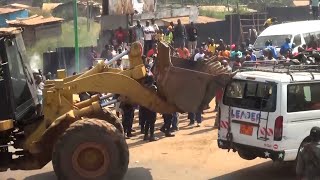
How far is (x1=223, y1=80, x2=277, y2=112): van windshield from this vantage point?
9180 mm

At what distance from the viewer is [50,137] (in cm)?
918

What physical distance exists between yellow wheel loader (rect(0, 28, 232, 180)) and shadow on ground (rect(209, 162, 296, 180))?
171cm

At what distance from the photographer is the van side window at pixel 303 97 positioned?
9148 millimetres

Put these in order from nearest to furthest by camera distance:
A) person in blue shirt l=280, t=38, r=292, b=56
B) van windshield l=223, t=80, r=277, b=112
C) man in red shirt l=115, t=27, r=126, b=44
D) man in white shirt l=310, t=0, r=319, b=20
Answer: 1. van windshield l=223, t=80, r=277, b=112
2. person in blue shirt l=280, t=38, r=292, b=56
3. man in red shirt l=115, t=27, r=126, b=44
4. man in white shirt l=310, t=0, r=319, b=20

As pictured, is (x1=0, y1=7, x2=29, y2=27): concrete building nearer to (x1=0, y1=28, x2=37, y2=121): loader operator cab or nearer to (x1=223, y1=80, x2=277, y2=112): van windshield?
(x1=0, y1=28, x2=37, y2=121): loader operator cab

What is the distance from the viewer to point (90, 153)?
29.7ft

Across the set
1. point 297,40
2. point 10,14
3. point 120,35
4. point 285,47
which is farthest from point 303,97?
point 10,14

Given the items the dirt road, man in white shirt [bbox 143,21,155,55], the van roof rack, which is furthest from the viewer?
man in white shirt [bbox 143,21,155,55]

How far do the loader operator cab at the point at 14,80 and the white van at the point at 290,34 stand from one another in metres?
13.1

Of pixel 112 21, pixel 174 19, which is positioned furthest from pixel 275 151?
pixel 174 19

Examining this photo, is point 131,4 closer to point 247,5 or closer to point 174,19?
point 174,19

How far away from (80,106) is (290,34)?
45.1 ft

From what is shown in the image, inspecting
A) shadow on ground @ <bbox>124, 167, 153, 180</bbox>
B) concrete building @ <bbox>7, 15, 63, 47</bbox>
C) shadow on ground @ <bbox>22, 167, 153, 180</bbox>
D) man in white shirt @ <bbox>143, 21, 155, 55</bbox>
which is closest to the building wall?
concrete building @ <bbox>7, 15, 63, 47</bbox>

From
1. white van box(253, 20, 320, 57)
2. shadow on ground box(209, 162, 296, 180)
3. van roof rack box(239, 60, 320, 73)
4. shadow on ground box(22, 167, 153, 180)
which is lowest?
shadow on ground box(22, 167, 153, 180)
